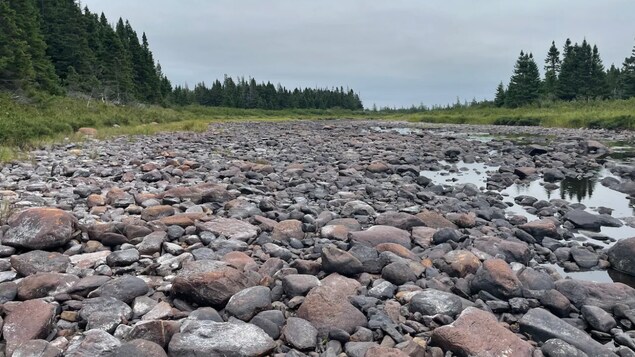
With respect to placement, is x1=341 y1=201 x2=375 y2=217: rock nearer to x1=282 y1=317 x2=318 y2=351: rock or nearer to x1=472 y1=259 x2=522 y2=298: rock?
x1=472 y1=259 x2=522 y2=298: rock

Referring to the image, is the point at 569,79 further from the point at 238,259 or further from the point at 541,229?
Result: the point at 238,259

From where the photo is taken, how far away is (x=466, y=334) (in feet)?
10.1

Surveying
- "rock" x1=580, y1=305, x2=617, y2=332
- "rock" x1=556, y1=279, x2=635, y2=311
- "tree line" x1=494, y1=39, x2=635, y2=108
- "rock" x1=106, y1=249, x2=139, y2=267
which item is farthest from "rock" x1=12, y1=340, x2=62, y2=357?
"tree line" x1=494, y1=39, x2=635, y2=108

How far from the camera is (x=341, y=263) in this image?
4316 millimetres

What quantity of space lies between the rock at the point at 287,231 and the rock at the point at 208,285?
164 cm

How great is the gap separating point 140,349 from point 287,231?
2.92m

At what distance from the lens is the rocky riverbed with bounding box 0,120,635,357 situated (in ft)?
10.1

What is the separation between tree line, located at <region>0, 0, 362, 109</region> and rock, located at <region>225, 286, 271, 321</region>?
2797cm

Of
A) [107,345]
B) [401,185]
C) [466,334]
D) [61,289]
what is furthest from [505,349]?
[401,185]

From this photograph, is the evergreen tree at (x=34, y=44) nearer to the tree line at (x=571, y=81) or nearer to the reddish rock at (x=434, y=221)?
the reddish rock at (x=434, y=221)

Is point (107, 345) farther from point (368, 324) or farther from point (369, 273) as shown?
point (369, 273)

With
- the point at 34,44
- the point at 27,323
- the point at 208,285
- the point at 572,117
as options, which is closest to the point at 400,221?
the point at 208,285

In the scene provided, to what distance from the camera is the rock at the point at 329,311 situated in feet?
11.0

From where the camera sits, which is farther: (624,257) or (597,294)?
(624,257)
